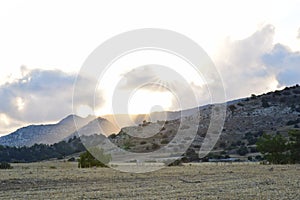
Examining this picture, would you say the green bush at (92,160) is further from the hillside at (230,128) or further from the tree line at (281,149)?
the hillside at (230,128)

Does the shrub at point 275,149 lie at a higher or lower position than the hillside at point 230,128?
lower

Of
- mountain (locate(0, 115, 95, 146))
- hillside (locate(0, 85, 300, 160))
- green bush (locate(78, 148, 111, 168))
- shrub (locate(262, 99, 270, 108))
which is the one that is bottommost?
green bush (locate(78, 148, 111, 168))

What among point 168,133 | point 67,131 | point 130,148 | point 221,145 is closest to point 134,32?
point 130,148

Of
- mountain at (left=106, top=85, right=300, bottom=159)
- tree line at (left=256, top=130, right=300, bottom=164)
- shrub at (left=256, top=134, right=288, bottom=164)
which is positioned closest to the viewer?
tree line at (left=256, top=130, right=300, bottom=164)

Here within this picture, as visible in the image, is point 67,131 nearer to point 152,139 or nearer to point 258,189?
point 152,139

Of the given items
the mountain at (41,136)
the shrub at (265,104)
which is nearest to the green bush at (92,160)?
the shrub at (265,104)

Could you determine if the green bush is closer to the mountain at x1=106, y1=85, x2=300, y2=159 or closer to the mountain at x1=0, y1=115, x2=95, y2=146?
the mountain at x1=106, y1=85, x2=300, y2=159

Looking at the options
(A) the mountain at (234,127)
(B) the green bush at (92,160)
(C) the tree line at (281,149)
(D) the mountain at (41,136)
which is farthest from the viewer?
(D) the mountain at (41,136)

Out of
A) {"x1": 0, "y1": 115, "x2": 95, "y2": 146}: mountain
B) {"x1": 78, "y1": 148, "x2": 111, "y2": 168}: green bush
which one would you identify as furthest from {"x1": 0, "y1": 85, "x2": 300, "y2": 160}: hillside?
{"x1": 0, "y1": 115, "x2": 95, "y2": 146}: mountain

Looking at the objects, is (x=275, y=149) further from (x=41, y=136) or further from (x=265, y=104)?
(x=41, y=136)

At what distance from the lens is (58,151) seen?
111 metres

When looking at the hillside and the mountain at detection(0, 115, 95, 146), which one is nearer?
the hillside

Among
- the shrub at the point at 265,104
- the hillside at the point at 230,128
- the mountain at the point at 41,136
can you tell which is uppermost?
the mountain at the point at 41,136

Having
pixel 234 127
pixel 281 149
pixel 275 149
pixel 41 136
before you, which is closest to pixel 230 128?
pixel 234 127
